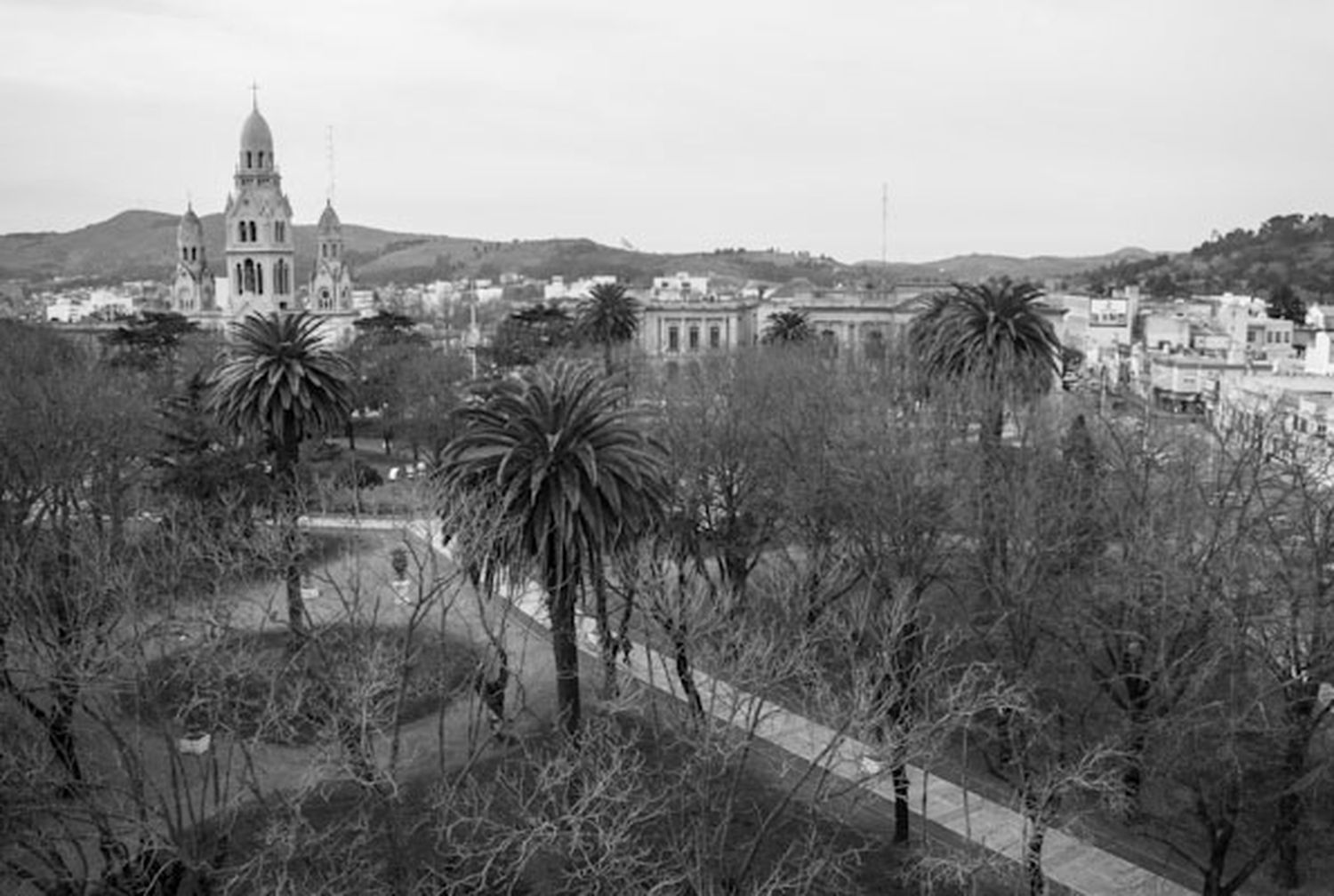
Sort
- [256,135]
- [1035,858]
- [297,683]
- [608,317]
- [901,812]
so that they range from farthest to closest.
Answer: [256,135] < [608,317] < [901,812] < [297,683] < [1035,858]

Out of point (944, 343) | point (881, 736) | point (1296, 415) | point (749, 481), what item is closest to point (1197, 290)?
point (1296, 415)

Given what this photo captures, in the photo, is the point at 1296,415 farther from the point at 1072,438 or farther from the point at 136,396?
the point at 136,396

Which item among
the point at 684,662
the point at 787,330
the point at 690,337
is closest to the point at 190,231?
the point at 690,337

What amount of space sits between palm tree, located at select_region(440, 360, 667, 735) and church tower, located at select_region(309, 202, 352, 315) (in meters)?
94.9

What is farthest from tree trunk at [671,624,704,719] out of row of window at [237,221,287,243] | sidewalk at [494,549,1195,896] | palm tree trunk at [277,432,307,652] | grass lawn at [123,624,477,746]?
row of window at [237,221,287,243]

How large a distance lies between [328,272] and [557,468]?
325ft

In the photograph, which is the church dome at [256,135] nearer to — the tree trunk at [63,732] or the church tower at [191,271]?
the church tower at [191,271]

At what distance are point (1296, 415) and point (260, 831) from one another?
44272mm

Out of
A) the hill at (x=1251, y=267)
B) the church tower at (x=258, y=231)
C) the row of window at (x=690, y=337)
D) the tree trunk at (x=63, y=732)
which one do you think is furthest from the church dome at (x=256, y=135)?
the hill at (x=1251, y=267)

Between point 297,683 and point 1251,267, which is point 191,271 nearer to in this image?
point 297,683

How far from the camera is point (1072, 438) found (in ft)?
115

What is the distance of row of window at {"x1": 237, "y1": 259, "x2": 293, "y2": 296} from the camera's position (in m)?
95.6

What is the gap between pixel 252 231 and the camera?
94.4 metres

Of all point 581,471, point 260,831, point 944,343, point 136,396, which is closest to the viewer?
point 260,831
